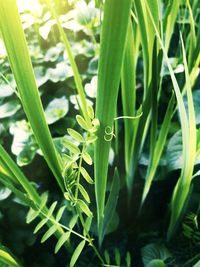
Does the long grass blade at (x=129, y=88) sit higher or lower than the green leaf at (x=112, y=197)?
higher

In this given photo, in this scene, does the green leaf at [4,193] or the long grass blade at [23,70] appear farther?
the green leaf at [4,193]

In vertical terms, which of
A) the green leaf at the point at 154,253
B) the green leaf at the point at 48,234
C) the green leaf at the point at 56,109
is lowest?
the green leaf at the point at 154,253

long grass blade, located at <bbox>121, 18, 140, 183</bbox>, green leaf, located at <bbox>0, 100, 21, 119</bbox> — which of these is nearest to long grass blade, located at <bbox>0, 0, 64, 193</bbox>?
long grass blade, located at <bbox>121, 18, 140, 183</bbox>

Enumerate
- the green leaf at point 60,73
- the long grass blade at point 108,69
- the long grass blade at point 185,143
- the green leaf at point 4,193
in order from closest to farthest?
the long grass blade at point 108,69 < the long grass blade at point 185,143 < the green leaf at point 4,193 < the green leaf at point 60,73

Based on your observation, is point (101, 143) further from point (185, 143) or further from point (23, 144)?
point (23, 144)

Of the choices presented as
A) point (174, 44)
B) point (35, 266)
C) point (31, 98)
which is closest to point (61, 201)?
point (35, 266)

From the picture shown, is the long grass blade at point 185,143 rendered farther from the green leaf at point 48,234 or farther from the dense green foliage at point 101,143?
the green leaf at point 48,234

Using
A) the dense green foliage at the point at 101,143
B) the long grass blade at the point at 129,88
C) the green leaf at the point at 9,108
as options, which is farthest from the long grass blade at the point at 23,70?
the green leaf at the point at 9,108

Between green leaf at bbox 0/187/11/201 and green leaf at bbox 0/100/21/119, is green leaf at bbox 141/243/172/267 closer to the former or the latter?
green leaf at bbox 0/187/11/201
